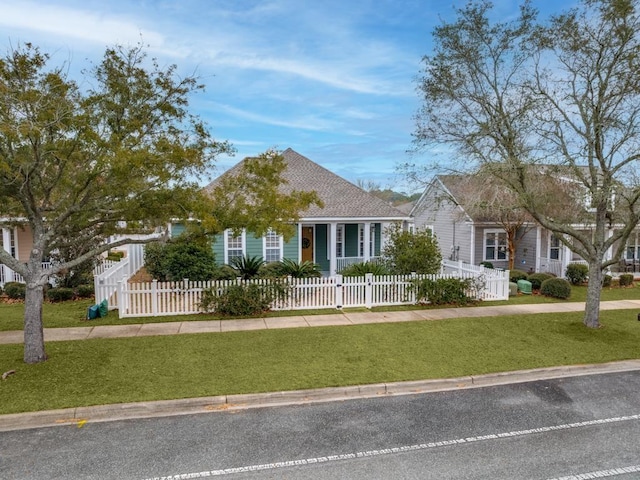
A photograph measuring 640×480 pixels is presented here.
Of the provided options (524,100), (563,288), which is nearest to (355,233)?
(563,288)

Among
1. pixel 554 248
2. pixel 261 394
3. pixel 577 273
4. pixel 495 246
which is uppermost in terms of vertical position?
pixel 495 246

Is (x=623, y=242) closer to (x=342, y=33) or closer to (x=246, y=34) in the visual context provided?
(x=342, y=33)

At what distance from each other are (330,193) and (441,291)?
26.7ft

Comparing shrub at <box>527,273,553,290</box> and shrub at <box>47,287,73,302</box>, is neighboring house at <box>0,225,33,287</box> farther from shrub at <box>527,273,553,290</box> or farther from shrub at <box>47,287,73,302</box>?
shrub at <box>527,273,553,290</box>

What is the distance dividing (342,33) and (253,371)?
→ 11.0 meters

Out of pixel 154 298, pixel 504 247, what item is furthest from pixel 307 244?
pixel 504 247

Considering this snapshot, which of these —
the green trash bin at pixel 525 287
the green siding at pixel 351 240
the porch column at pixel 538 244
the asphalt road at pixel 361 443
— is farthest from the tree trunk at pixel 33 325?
the porch column at pixel 538 244

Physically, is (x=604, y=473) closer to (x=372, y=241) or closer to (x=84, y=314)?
(x=84, y=314)

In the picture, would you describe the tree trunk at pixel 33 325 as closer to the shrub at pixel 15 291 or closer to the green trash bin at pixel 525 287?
the shrub at pixel 15 291

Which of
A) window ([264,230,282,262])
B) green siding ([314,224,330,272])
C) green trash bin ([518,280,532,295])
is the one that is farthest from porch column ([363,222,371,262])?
green trash bin ([518,280,532,295])

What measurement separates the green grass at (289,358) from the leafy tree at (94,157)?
1.38m

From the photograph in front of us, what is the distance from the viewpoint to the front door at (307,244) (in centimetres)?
2005

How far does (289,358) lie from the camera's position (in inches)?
343

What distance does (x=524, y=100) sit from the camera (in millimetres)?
10750
